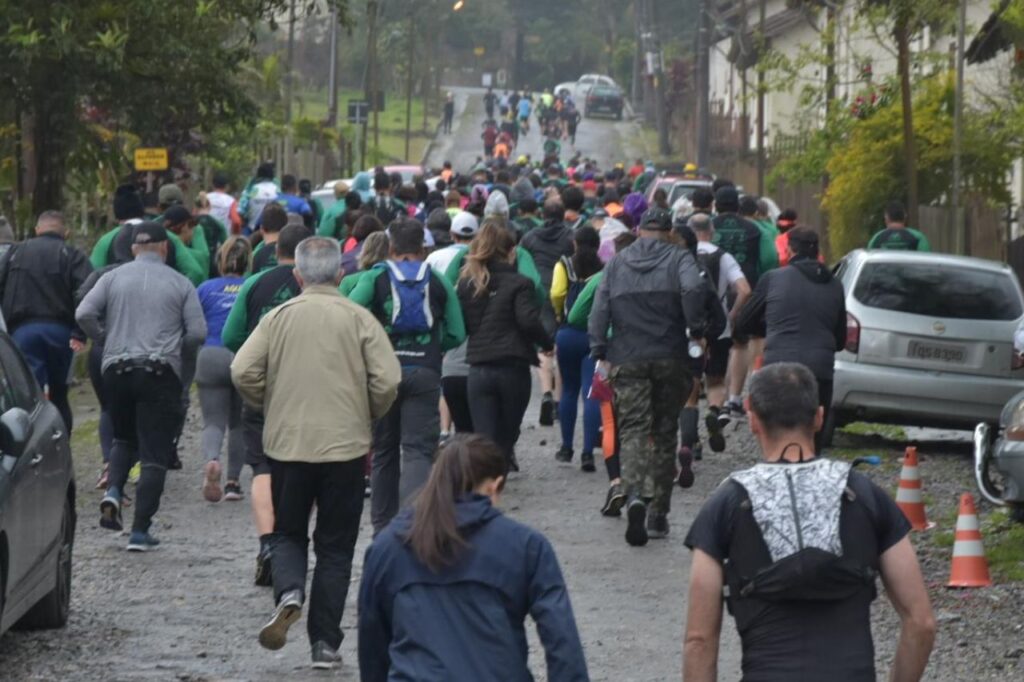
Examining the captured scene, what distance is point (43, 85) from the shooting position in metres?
22.6

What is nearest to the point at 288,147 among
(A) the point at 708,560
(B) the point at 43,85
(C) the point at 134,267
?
(B) the point at 43,85

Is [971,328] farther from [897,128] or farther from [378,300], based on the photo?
[897,128]

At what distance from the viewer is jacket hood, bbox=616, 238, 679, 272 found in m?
12.4

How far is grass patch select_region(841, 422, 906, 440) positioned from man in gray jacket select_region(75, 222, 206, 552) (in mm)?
7947

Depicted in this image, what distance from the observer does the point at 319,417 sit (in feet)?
29.1

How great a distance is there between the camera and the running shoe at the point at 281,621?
28.4 feet

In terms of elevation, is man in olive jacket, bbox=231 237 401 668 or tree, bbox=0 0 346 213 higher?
tree, bbox=0 0 346 213

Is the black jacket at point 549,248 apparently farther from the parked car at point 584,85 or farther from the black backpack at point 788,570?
the parked car at point 584,85

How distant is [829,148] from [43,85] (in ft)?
41.5

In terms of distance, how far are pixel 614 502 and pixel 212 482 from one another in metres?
2.43

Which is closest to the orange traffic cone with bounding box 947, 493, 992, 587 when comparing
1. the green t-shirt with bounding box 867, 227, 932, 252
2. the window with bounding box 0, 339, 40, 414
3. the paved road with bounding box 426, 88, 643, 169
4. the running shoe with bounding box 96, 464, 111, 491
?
the window with bounding box 0, 339, 40, 414

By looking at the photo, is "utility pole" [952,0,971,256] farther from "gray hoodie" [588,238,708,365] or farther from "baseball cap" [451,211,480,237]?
"gray hoodie" [588,238,708,365]

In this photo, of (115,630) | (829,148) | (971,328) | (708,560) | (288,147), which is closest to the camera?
(708,560)

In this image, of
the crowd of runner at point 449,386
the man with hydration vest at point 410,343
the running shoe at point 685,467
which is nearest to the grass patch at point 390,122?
the crowd of runner at point 449,386
